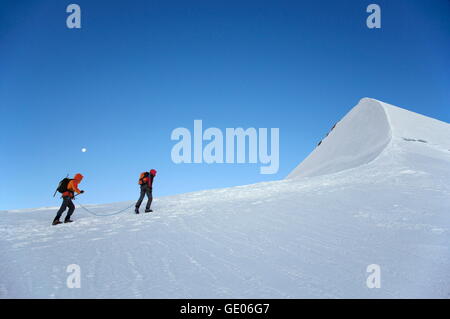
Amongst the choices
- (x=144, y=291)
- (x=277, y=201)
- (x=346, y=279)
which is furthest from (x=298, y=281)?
(x=277, y=201)

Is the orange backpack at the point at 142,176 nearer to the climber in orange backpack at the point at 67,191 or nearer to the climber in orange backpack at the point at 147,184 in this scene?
the climber in orange backpack at the point at 147,184

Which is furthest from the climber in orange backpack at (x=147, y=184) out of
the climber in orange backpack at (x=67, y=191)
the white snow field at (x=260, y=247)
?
the climber in orange backpack at (x=67, y=191)

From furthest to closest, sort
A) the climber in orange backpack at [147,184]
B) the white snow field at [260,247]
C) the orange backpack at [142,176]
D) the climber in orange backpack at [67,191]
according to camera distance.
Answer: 1. the orange backpack at [142,176]
2. the climber in orange backpack at [147,184]
3. the climber in orange backpack at [67,191]
4. the white snow field at [260,247]

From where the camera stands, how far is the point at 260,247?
4.89m

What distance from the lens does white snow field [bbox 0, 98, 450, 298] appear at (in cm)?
349

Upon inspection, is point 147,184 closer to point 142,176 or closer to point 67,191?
point 142,176

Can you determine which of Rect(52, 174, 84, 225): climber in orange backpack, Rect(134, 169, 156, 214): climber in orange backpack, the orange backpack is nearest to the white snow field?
Rect(52, 174, 84, 225): climber in orange backpack

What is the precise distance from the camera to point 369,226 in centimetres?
561

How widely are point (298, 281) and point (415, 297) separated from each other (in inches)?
49.3

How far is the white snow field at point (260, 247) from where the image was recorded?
3.49m

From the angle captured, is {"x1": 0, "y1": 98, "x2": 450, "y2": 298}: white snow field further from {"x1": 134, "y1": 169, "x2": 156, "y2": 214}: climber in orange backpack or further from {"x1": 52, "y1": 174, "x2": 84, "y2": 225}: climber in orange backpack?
{"x1": 134, "y1": 169, "x2": 156, "y2": 214}: climber in orange backpack

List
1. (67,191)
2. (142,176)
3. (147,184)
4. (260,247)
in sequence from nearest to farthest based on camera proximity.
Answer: (260,247) < (67,191) < (147,184) < (142,176)

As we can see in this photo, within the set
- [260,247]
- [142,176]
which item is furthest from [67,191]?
[260,247]
